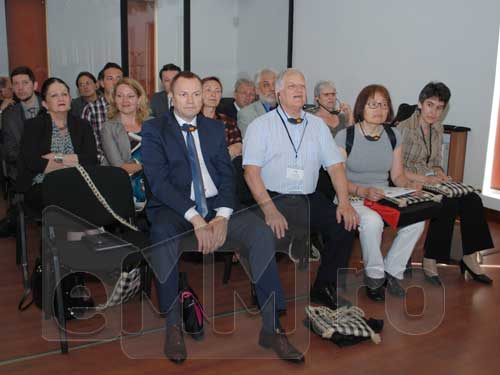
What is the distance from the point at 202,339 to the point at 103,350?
1.61 ft

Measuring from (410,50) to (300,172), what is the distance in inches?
142

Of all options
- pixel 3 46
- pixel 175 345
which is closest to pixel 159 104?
pixel 175 345

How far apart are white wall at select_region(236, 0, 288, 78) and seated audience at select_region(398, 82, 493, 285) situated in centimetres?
455

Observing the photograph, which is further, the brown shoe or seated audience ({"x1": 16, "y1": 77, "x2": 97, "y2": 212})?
seated audience ({"x1": 16, "y1": 77, "x2": 97, "y2": 212})

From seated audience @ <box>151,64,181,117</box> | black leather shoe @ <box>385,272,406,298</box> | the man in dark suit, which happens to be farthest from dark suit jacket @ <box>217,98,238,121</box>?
black leather shoe @ <box>385,272,406,298</box>

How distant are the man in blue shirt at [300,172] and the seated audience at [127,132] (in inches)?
33.3

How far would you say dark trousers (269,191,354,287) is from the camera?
3141 millimetres

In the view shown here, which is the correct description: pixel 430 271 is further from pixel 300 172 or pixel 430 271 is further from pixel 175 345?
pixel 175 345

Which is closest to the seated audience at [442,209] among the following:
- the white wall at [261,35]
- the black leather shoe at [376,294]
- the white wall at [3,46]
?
the black leather shoe at [376,294]

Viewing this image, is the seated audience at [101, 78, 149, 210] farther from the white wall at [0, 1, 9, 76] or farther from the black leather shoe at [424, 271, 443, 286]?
the white wall at [0, 1, 9, 76]

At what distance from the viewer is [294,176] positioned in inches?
126

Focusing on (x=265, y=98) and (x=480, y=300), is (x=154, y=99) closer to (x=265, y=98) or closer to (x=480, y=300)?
(x=265, y=98)

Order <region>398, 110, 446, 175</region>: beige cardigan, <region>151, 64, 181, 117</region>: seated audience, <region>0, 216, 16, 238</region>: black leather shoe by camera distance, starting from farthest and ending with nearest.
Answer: <region>151, 64, 181, 117</region>: seated audience < <region>0, 216, 16, 238</region>: black leather shoe < <region>398, 110, 446, 175</region>: beige cardigan

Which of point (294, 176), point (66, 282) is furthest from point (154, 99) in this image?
point (66, 282)
